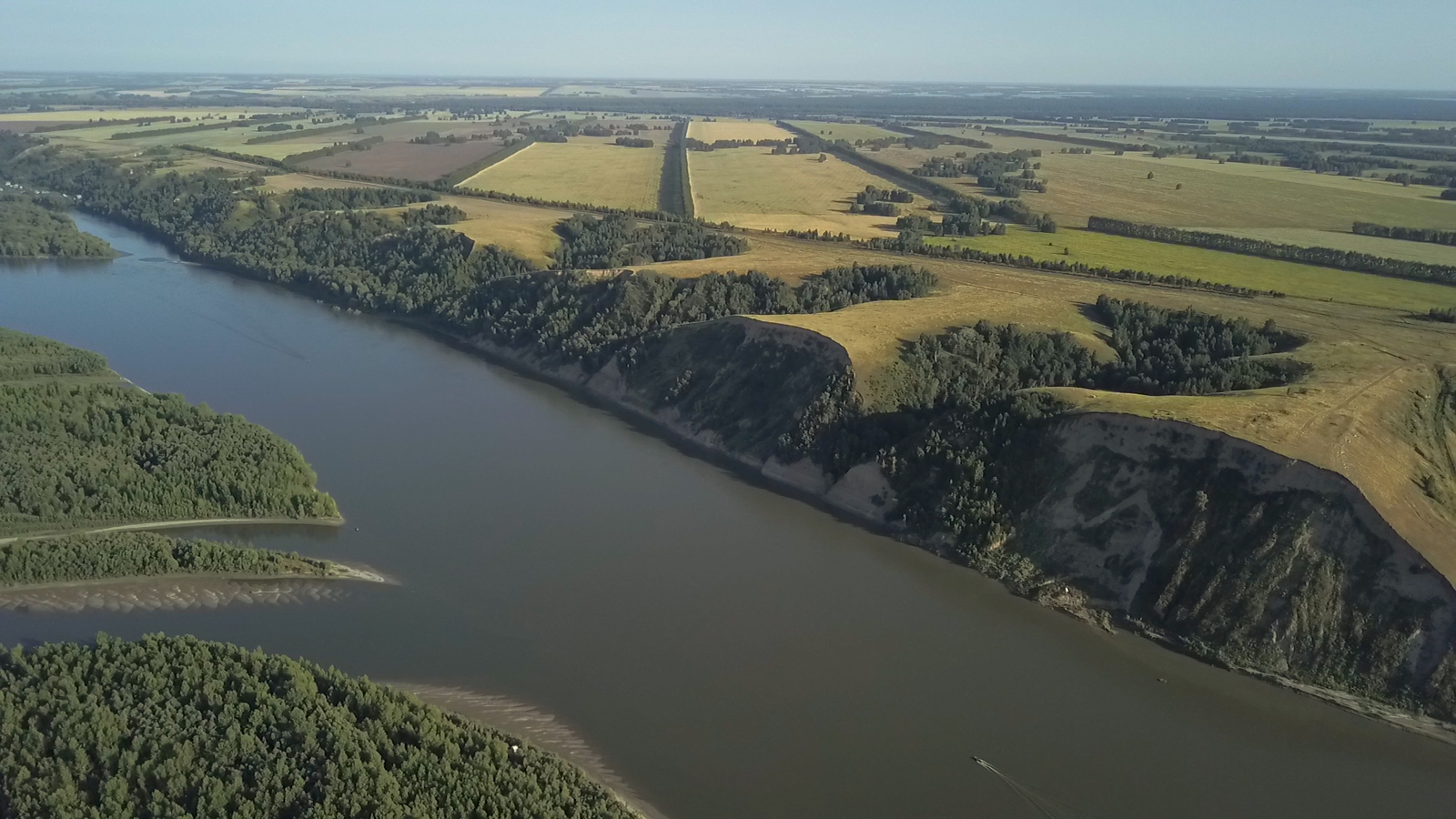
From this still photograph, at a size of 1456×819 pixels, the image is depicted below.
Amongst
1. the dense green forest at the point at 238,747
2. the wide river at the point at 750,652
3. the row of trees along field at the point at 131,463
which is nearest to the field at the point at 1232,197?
the wide river at the point at 750,652

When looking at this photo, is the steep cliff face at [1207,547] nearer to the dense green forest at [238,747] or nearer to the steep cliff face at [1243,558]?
the steep cliff face at [1243,558]

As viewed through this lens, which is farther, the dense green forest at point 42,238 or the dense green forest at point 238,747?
the dense green forest at point 42,238

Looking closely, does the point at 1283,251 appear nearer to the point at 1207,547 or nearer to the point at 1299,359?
the point at 1299,359

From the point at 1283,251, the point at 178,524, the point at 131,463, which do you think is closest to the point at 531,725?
the point at 178,524

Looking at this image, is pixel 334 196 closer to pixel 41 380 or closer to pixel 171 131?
pixel 41 380

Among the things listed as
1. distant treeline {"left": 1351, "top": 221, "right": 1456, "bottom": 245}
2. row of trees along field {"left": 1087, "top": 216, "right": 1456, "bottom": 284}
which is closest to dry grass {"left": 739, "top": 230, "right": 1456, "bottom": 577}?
row of trees along field {"left": 1087, "top": 216, "right": 1456, "bottom": 284}

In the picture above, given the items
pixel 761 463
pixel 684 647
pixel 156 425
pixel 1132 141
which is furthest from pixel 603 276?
pixel 1132 141
